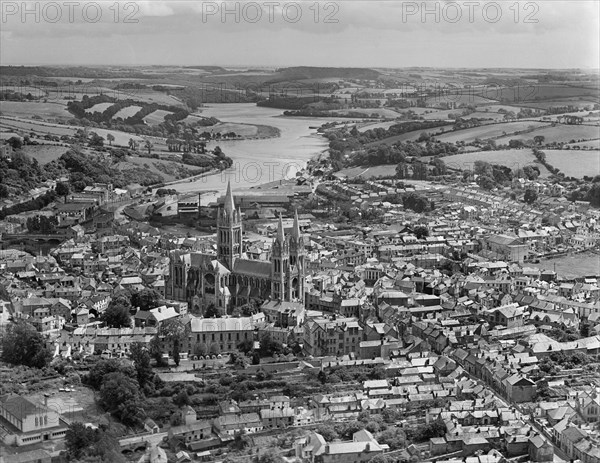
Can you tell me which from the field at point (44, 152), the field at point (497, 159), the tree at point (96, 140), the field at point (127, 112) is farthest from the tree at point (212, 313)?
the field at point (127, 112)

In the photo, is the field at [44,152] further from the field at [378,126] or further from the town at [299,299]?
the field at [378,126]

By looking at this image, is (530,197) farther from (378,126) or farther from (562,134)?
(378,126)

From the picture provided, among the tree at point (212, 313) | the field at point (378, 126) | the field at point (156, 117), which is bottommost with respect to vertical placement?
the tree at point (212, 313)

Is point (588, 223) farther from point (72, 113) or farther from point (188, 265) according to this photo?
point (72, 113)

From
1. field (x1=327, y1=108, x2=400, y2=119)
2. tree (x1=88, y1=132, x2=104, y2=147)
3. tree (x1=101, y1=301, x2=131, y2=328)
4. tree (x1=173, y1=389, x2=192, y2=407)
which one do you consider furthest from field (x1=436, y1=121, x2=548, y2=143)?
tree (x1=173, y1=389, x2=192, y2=407)

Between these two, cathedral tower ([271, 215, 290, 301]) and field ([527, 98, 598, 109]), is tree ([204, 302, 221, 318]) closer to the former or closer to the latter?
cathedral tower ([271, 215, 290, 301])

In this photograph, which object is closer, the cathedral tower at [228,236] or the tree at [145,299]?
the tree at [145,299]

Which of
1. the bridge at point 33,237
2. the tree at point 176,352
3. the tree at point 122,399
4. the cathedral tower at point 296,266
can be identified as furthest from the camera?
the bridge at point 33,237
